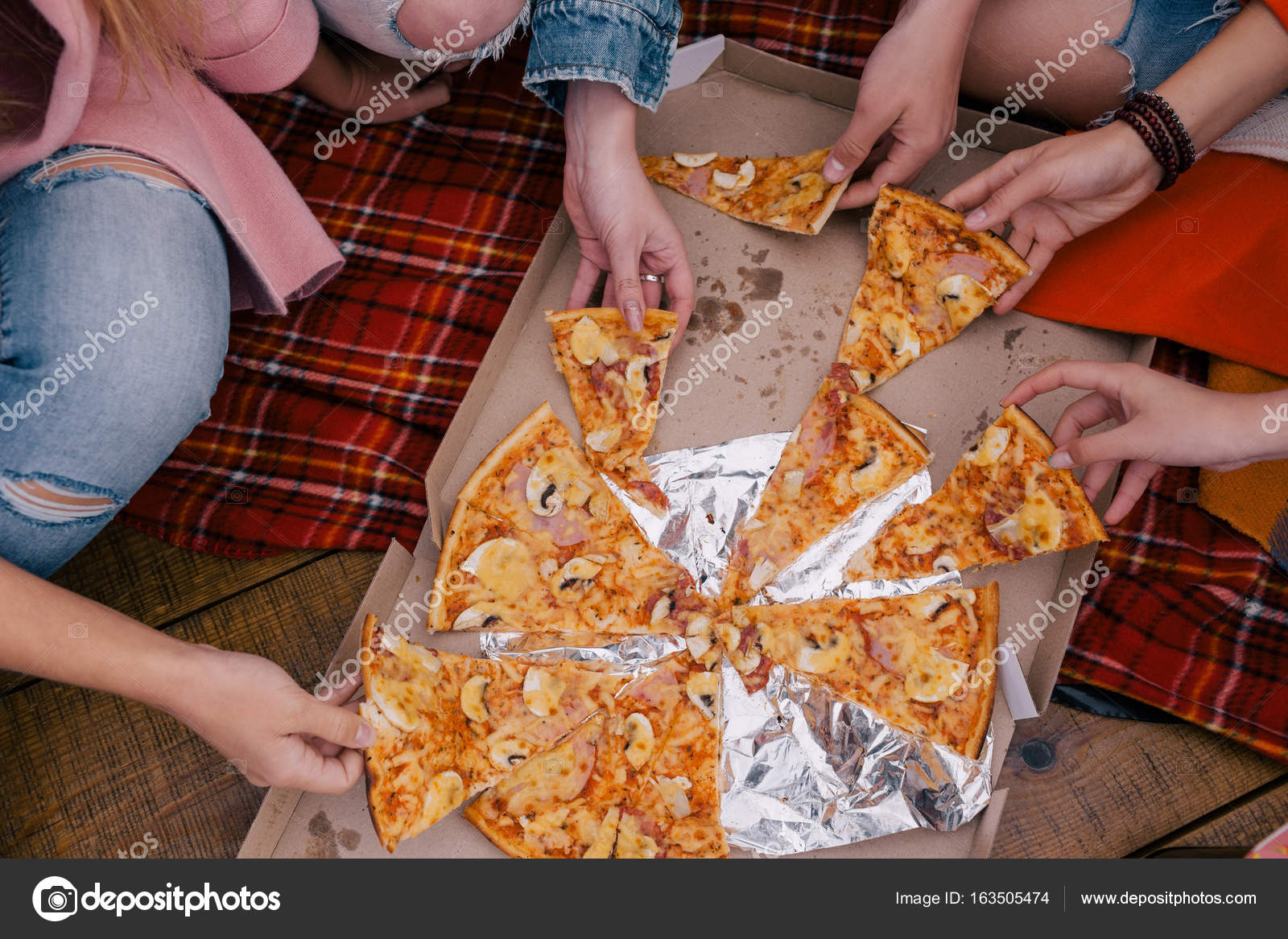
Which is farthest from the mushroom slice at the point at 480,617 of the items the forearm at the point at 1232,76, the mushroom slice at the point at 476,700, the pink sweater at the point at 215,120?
the forearm at the point at 1232,76

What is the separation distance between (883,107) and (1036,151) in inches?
12.2

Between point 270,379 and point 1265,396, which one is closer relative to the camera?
point 1265,396

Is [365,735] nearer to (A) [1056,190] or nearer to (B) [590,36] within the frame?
(B) [590,36]

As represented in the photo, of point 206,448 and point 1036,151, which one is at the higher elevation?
Result: point 1036,151

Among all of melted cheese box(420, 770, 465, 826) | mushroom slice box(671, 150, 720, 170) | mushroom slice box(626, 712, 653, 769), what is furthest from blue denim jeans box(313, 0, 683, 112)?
melted cheese box(420, 770, 465, 826)

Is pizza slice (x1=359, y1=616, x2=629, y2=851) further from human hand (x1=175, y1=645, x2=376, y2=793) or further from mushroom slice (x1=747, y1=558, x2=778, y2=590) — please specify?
mushroom slice (x1=747, y1=558, x2=778, y2=590)

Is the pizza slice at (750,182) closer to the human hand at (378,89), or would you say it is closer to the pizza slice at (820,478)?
the pizza slice at (820,478)

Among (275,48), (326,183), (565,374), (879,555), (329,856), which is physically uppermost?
(275,48)

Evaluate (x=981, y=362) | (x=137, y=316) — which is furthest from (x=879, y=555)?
(x=137, y=316)

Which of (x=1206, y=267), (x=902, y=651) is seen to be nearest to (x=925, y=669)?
(x=902, y=651)

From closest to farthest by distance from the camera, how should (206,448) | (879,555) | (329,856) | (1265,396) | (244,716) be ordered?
(244,716), (1265,396), (329,856), (879,555), (206,448)

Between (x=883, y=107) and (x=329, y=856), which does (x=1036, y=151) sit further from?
(x=329, y=856)

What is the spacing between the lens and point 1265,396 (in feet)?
4.78

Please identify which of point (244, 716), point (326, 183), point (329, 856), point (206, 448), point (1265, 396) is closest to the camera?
point (244, 716)
